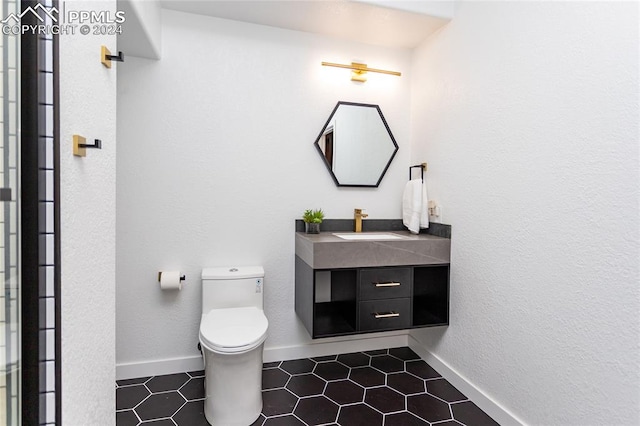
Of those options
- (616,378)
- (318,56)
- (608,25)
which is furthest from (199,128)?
(616,378)

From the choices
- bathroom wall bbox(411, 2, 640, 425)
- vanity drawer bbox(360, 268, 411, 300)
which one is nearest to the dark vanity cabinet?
vanity drawer bbox(360, 268, 411, 300)

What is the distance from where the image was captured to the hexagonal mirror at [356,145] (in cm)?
252

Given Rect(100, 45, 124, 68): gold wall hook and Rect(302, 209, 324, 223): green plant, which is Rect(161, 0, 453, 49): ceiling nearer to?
Rect(100, 45, 124, 68): gold wall hook

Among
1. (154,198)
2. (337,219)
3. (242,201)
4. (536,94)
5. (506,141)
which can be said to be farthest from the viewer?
(337,219)

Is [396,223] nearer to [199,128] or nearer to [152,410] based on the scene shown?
[199,128]

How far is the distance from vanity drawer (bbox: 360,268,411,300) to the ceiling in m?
1.61

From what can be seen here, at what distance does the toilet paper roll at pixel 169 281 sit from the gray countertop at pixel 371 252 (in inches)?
31.7

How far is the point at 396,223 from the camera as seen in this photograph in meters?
2.70

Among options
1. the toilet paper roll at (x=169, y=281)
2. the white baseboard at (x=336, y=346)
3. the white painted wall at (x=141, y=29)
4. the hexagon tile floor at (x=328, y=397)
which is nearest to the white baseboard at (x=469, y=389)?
the hexagon tile floor at (x=328, y=397)

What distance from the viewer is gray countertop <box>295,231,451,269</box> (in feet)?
6.69

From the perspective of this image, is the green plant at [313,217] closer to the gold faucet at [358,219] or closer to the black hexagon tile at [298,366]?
the gold faucet at [358,219]

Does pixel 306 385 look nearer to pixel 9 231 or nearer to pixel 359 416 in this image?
pixel 359 416

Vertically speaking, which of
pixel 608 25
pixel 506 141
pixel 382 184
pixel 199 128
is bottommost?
pixel 382 184

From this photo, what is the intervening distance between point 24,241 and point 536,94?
2.00m
